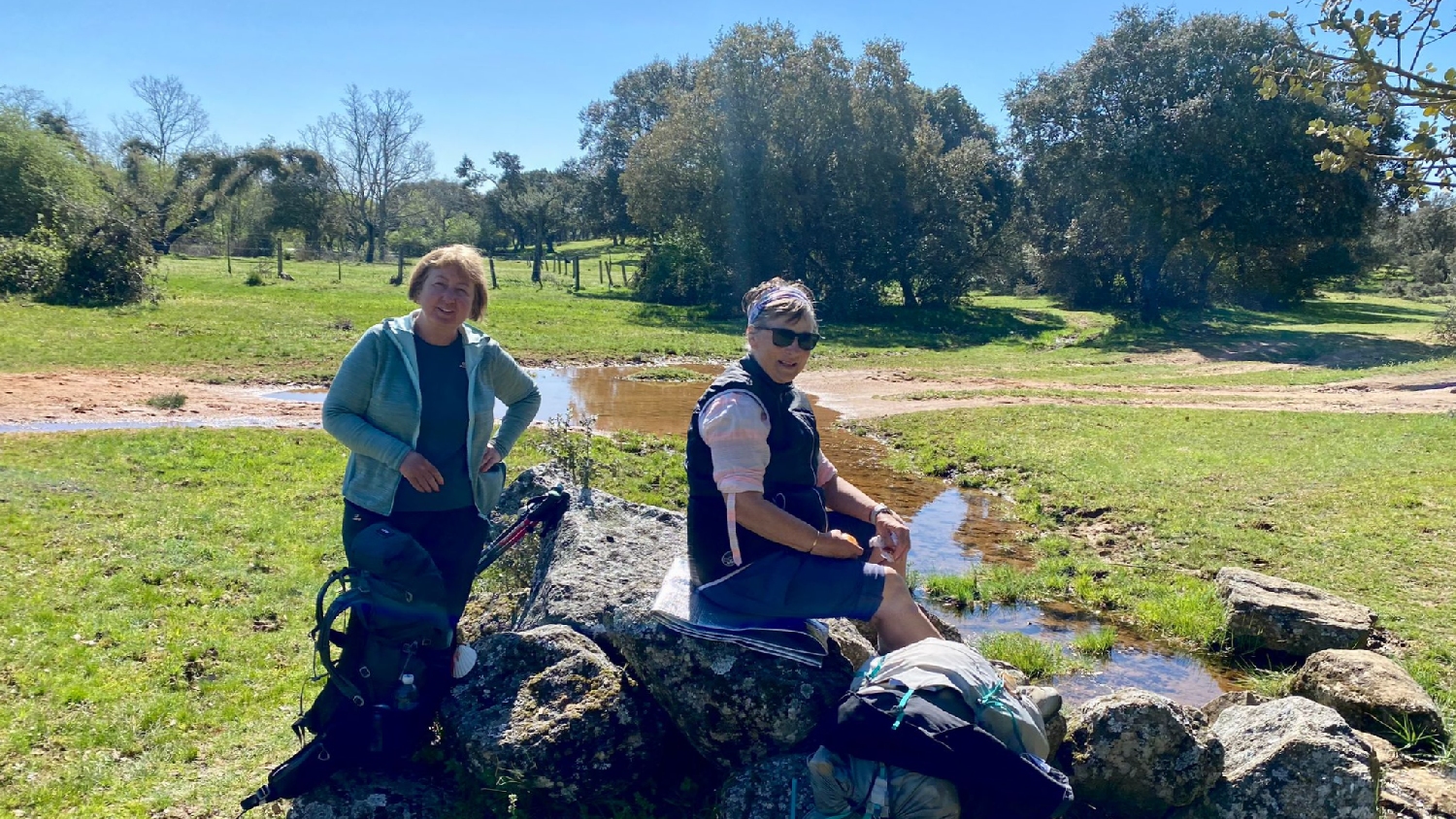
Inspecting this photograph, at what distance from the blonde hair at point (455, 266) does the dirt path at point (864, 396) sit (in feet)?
36.7

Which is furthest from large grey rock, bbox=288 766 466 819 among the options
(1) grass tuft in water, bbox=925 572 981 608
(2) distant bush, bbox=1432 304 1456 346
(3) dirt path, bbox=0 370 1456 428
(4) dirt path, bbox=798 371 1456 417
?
(2) distant bush, bbox=1432 304 1456 346

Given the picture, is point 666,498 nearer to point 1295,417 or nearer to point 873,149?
point 1295,417

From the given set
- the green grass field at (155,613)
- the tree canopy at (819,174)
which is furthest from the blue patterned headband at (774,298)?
the tree canopy at (819,174)

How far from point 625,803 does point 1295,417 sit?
16.3 metres

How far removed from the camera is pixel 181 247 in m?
55.5

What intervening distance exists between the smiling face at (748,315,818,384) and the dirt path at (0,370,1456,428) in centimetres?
1232

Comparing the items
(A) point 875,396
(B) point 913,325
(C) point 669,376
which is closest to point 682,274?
(B) point 913,325

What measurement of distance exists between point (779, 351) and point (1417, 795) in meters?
3.59

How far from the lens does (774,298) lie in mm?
4031

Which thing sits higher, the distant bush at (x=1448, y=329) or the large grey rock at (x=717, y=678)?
the distant bush at (x=1448, y=329)

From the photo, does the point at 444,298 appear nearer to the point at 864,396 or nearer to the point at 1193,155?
the point at 864,396

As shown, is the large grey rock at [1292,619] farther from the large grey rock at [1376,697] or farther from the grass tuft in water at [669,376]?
the grass tuft in water at [669,376]

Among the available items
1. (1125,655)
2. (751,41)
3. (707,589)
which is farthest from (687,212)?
(707,589)

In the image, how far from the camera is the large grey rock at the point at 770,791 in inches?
143
